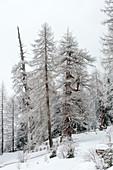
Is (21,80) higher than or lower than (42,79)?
higher

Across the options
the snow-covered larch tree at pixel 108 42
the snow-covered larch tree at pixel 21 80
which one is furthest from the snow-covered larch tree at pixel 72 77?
the snow-covered larch tree at pixel 21 80

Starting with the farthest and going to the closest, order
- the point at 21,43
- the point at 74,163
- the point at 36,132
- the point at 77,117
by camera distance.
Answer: the point at 21,43
the point at 36,132
the point at 77,117
the point at 74,163

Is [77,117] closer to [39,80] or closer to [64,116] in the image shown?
[64,116]

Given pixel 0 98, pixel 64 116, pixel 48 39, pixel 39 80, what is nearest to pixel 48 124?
pixel 64 116

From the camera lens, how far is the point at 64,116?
13945mm

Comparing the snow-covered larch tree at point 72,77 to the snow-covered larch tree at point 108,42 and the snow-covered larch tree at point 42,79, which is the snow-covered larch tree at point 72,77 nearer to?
the snow-covered larch tree at point 42,79

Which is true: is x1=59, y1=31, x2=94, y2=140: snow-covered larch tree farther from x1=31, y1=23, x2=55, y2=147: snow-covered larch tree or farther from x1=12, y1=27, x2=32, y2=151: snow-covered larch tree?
x1=12, y1=27, x2=32, y2=151: snow-covered larch tree

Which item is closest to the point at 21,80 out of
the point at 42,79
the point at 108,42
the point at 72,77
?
the point at 42,79

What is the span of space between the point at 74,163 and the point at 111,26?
8.84 m

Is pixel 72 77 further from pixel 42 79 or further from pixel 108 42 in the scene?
pixel 108 42

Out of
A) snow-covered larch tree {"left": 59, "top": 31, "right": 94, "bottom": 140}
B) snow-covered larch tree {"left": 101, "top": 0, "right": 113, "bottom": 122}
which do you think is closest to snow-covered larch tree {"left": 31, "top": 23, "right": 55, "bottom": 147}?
snow-covered larch tree {"left": 59, "top": 31, "right": 94, "bottom": 140}

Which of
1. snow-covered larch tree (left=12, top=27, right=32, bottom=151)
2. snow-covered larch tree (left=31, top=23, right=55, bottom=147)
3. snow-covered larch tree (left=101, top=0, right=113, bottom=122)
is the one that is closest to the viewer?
snow-covered larch tree (left=101, top=0, right=113, bottom=122)

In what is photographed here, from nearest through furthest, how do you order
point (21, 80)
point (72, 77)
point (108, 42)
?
point (108, 42) → point (72, 77) → point (21, 80)

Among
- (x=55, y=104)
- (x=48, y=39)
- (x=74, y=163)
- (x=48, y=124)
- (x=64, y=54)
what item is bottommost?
(x=74, y=163)
